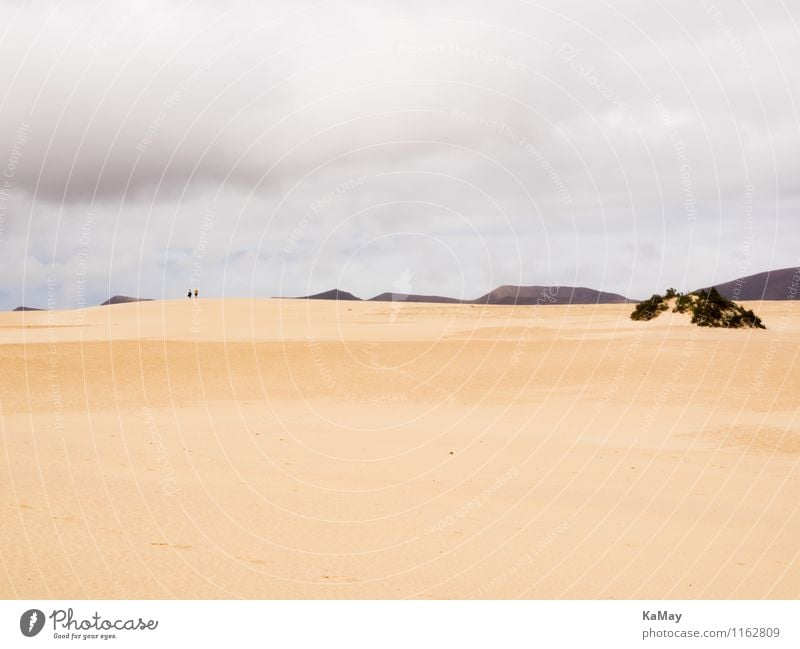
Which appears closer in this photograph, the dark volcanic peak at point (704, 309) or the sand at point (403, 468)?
the sand at point (403, 468)

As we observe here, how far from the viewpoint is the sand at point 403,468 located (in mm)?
8516

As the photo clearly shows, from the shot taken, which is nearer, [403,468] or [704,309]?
[403,468]

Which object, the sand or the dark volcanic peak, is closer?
the sand

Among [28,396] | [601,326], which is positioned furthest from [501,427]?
[601,326]

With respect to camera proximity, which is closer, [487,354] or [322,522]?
[322,522]

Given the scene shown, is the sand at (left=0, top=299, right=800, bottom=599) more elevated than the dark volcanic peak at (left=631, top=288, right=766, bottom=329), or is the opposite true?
the dark volcanic peak at (left=631, top=288, right=766, bottom=329)

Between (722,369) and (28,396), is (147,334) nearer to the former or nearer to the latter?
(28,396)

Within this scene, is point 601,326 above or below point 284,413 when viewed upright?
above

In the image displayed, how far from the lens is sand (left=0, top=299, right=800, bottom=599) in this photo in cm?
852

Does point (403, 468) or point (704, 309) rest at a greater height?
point (704, 309)

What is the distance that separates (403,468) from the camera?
1484 cm

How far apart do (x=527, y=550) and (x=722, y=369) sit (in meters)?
20.1

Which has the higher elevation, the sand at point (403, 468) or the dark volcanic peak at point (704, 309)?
the dark volcanic peak at point (704, 309)

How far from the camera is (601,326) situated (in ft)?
142
